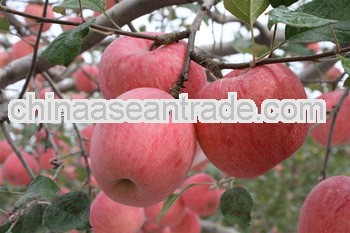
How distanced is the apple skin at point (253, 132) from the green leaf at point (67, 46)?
199 millimetres

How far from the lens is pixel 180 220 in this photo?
1.69m

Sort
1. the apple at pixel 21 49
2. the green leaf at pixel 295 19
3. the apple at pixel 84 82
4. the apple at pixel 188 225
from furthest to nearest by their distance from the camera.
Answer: the apple at pixel 84 82 → the apple at pixel 21 49 → the apple at pixel 188 225 → the green leaf at pixel 295 19

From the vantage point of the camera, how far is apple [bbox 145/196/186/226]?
1523mm

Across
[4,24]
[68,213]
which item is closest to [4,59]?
[4,24]

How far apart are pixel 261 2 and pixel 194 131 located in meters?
0.21

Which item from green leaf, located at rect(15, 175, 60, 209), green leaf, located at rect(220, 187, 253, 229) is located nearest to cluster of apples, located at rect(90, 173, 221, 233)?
green leaf, located at rect(220, 187, 253, 229)

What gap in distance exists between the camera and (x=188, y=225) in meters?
1.71

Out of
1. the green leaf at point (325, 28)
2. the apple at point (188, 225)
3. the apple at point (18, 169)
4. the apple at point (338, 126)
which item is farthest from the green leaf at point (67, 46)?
the apple at point (18, 169)

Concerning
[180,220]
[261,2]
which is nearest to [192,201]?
[180,220]

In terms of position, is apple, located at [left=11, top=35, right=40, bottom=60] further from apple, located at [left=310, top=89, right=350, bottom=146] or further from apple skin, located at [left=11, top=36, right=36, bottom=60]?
apple, located at [left=310, top=89, right=350, bottom=146]

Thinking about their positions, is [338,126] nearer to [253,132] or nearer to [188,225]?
[188,225]

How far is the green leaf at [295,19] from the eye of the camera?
1.80 ft

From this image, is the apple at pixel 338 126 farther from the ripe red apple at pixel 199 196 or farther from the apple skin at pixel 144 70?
the apple skin at pixel 144 70

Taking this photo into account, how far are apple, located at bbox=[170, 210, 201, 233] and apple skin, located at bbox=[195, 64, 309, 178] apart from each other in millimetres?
1062
